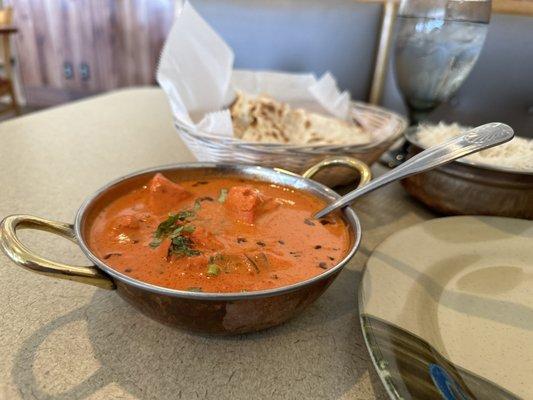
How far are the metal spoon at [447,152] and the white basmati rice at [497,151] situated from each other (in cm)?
13

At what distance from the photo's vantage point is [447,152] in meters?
0.62

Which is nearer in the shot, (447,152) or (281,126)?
(447,152)

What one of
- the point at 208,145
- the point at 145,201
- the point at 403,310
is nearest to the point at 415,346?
the point at 403,310

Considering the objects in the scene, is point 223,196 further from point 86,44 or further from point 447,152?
point 86,44

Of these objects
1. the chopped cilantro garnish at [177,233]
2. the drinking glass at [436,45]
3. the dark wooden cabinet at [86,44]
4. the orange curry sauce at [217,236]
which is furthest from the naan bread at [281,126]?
the dark wooden cabinet at [86,44]

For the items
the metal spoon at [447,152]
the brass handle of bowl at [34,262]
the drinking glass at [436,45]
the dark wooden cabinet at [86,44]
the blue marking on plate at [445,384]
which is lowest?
the dark wooden cabinet at [86,44]

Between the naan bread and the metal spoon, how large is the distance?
36 centimetres

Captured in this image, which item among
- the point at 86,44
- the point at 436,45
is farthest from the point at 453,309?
the point at 86,44

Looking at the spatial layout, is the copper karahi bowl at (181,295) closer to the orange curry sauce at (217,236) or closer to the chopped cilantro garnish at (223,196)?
the orange curry sauce at (217,236)

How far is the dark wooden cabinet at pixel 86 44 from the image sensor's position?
415 cm

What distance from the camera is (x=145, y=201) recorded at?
674 mm

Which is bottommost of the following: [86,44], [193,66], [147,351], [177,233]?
[86,44]

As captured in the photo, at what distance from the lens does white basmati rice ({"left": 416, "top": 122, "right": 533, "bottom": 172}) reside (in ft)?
2.59

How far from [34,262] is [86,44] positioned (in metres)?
4.53
